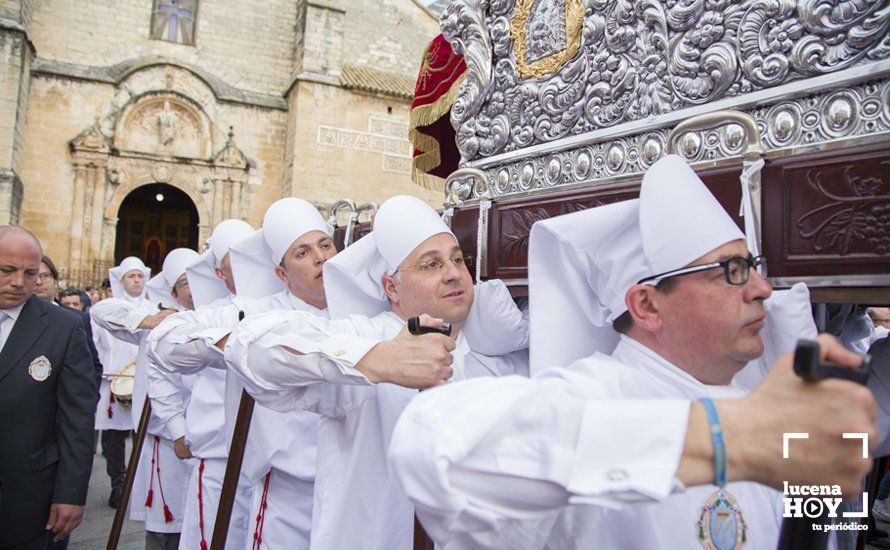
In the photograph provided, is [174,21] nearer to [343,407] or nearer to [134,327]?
[134,327]

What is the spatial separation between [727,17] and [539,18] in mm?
766

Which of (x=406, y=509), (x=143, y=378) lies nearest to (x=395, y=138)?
(x=143, y=378)

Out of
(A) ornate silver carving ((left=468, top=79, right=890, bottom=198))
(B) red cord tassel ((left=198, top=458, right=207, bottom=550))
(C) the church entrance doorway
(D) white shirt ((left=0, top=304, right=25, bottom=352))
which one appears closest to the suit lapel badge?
(D) white shirt ((left=0, top=304, right=25, bottom=352))

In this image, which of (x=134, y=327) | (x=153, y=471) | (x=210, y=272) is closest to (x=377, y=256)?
(x=134, y=327)

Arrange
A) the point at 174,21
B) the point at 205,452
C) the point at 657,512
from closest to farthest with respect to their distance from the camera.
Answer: the point at 657,512 → the point at 205,452 → the point at 174,21

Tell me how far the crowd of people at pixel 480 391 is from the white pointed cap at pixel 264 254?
2cm

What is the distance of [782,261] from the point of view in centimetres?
156

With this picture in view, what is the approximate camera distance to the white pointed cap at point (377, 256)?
2393 millimetres

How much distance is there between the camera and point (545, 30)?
93.6 inches

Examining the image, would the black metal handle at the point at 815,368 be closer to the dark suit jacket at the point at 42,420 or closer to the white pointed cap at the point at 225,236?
the dark suit jacket at the point at 42,420

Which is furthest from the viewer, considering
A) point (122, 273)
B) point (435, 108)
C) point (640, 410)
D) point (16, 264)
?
point (122, 273)

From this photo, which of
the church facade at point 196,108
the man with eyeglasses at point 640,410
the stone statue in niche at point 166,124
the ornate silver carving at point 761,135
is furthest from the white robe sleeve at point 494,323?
the stone statue in niche at point 166,124

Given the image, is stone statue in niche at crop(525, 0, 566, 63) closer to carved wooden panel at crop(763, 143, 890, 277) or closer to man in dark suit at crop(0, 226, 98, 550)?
carved wooden panel at crop(763, 143, 890, 277)

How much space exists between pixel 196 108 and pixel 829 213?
646 inches
